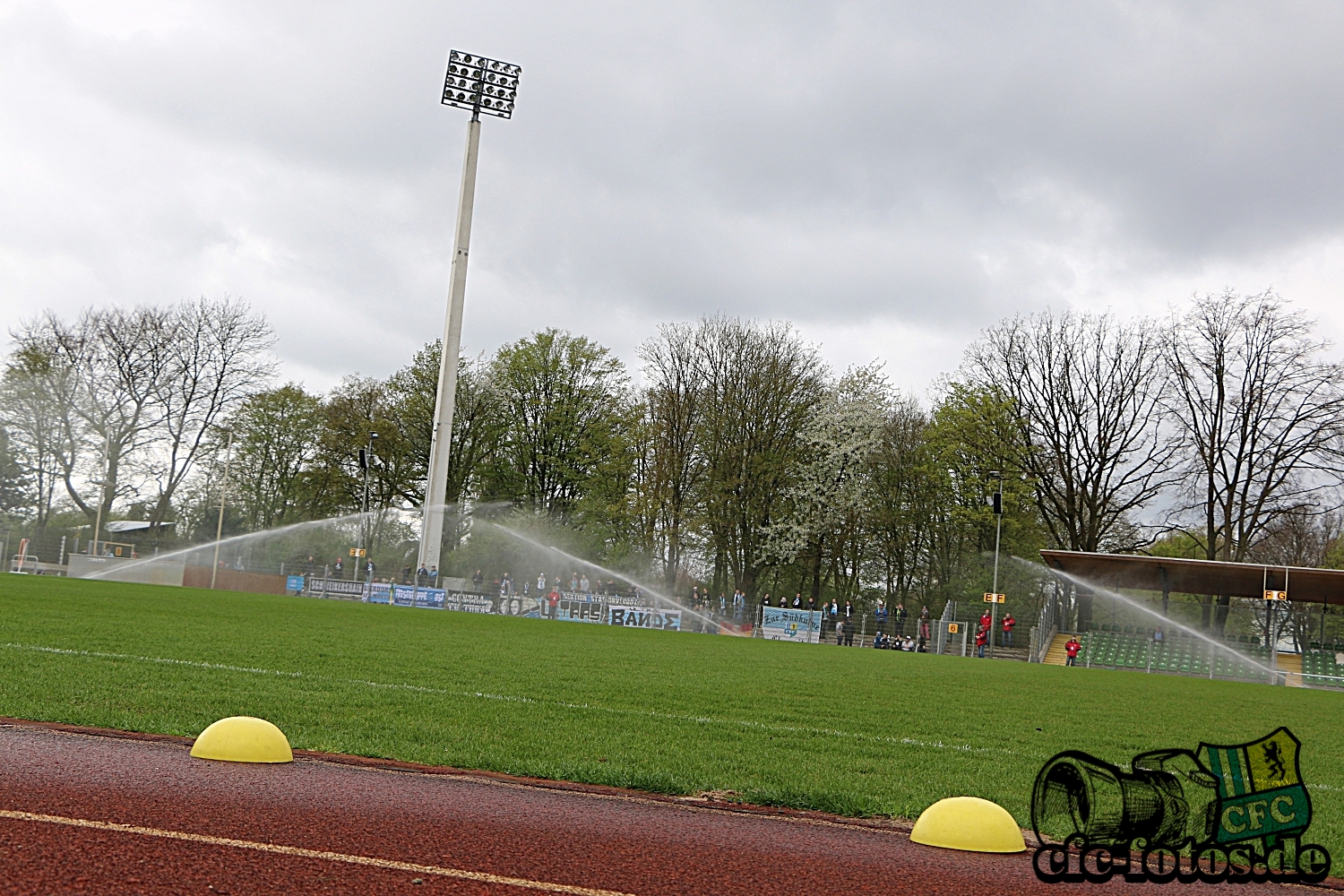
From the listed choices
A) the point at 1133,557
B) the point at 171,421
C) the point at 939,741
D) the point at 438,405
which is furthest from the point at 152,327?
the point at 939,741

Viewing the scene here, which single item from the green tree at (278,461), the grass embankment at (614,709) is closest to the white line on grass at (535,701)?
the grass embankment at (614,709)

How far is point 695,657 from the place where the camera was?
2219cm

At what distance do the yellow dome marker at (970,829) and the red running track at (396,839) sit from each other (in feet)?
0.28

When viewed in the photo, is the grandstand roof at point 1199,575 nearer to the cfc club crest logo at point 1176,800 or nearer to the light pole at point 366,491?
the light pole at point 366,491

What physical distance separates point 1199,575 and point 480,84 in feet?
125

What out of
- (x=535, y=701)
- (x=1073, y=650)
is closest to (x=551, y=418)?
(x=1073, y=650)

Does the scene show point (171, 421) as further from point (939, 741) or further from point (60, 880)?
point (60, 880)

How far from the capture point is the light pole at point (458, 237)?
47781 millimetres

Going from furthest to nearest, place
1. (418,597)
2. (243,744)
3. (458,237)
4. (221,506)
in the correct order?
(221,506) < (458,237) < (418,597) < (243,744)

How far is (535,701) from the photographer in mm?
11617

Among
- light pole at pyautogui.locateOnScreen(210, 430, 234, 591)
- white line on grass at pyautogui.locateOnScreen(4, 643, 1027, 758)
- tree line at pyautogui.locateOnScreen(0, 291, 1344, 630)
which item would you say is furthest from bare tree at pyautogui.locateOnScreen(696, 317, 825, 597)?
white line on grass at pyautogui.locateOnScreen(4, 643, 1027, 758)

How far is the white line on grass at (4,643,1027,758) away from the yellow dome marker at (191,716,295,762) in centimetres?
446

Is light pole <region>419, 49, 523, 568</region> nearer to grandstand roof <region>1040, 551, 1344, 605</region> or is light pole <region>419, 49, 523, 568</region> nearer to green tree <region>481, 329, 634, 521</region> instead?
green tree <region>481, 329, 634, 521</region>

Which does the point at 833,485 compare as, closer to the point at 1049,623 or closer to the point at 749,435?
the point at 749,435
